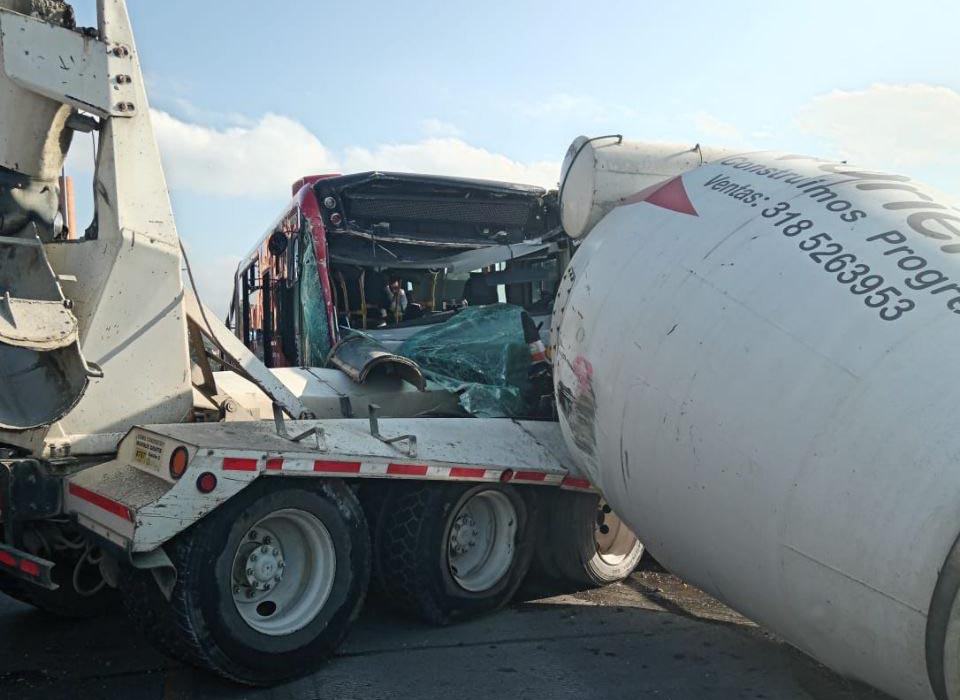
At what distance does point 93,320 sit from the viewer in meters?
4.64

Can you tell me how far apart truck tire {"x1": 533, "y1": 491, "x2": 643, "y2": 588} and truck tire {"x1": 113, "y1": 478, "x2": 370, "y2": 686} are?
1.51 metres

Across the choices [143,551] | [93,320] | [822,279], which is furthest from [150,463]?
[822,279]

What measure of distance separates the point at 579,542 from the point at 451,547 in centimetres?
91

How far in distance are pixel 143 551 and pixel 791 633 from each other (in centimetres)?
283

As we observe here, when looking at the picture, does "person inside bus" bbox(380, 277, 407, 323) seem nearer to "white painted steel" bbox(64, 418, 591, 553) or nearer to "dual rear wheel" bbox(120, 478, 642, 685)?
"white painted steel" bbox(64, 418, 591, 553)

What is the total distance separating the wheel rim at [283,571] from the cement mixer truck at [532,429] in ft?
0.04

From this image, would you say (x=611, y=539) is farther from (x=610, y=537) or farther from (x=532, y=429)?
(x=532, y=429)

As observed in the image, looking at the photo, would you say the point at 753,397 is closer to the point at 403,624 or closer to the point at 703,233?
the point at 703,233

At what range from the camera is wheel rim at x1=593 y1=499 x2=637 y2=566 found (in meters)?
6.07

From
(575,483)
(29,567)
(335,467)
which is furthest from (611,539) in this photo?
(29,567)

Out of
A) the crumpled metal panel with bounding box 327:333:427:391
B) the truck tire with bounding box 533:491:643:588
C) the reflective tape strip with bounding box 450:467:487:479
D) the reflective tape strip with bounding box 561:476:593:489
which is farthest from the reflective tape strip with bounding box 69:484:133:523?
the truck tire with bounding box 533:491:643:588

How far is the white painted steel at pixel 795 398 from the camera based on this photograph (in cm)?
300

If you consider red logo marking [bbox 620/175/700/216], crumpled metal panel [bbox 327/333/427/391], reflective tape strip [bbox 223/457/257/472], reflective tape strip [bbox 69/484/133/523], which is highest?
red logo marking [bbox 620/175/700/216]

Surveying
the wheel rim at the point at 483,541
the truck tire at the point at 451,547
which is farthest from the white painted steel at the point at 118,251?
the wheel rim at the point at 483,541
